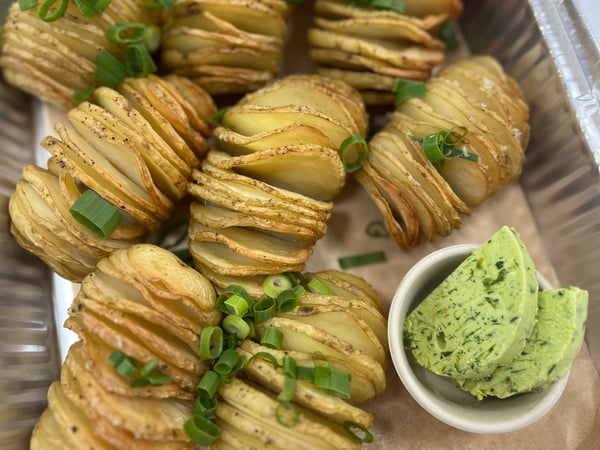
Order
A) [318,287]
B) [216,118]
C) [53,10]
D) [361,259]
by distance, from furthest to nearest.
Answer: [361,259]
[216,118]
[53,10]
[318,287]

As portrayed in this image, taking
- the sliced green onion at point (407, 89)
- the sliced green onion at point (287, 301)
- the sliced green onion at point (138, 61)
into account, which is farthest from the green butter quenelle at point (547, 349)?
the sliced green onion at point (138, 61)

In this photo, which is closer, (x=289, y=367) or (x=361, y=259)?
(x=289, y=367)


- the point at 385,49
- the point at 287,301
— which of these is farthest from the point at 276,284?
the point at 385,49

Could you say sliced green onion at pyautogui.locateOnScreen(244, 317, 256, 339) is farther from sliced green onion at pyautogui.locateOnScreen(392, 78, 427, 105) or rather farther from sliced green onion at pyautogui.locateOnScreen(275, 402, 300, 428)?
sliced green onion at pyautogui.locateOnScreen(392, 78, 427, 105)

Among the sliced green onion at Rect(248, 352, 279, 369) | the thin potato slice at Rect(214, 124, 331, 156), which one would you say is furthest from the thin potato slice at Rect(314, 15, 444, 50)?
the sliced green onion at Rect(248, 352, 279, 369)

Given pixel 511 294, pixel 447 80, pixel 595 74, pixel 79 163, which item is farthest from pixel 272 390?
pixel 595 74

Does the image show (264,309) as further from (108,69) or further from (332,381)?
(108,69)
